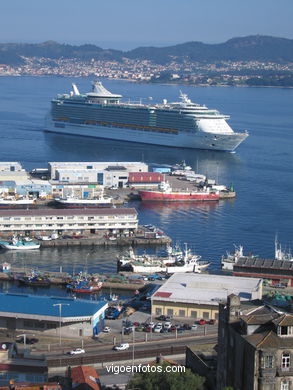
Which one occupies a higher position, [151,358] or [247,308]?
[247,308]

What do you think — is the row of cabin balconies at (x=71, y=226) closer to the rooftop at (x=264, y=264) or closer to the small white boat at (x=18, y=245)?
the small white boat at (x=18, y=245)

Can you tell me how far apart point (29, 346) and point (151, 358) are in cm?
156

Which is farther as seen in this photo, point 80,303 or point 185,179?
point 185,179

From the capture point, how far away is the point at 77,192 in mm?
22859

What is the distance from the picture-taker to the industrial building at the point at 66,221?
18.2 m

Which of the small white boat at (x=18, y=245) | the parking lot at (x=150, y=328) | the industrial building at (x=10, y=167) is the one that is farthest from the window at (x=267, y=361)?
the industrial building at (x=10, y=167)

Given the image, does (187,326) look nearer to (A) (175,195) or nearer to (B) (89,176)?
(A) (175,195)

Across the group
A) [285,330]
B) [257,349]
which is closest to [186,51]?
[285,330]

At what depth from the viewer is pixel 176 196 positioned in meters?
23.0

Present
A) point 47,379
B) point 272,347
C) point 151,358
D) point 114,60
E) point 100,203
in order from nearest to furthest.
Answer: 1. point 272,347
2. point 47,379
3. point 151,358
4. point 100,203
5. point 114,60

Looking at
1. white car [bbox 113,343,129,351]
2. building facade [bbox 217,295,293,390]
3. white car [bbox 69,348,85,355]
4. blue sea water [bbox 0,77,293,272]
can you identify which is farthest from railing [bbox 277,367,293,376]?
blue sea water [bbox 0,77,293,272]

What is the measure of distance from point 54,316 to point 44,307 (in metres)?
0.37

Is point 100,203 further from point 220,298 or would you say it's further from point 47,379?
point 47,379

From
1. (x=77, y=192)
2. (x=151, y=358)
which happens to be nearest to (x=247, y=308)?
(x=151, y=358)
